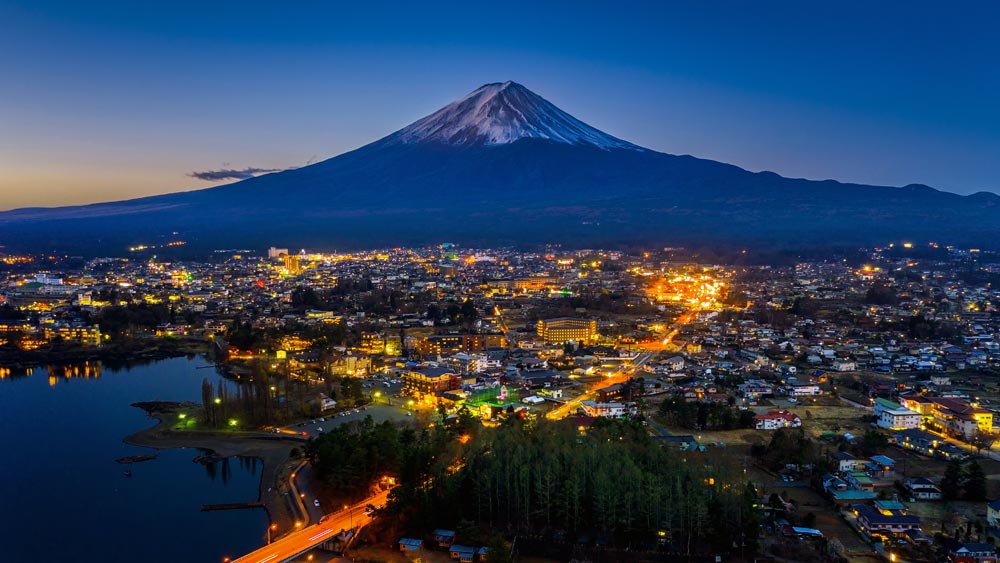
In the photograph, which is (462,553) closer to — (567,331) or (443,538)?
(443,538)

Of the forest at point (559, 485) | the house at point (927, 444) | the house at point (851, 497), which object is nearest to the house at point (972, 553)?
the house at point (851, 497)

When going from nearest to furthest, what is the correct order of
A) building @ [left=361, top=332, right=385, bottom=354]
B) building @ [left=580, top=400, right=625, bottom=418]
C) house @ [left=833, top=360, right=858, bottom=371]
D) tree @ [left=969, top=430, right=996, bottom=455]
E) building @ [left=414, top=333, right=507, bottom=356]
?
tree @ [left=969, top=430, right=996, bottom=455], building @ [left=580, top=400, right=625, bottom=418], house @ [left=833, top=360, right=858, bottom=371], building @ [left=414, top=333, right=507, bottom=356], building @ [left=361, top=332, right=385, bottom=354]

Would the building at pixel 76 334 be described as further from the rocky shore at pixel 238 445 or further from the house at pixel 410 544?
the house at pixel 410 544

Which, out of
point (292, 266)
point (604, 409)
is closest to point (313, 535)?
point (604, 409)

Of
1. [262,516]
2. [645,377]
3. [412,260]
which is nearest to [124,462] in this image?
[262,516]

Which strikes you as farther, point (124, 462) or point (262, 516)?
point (124, 462)

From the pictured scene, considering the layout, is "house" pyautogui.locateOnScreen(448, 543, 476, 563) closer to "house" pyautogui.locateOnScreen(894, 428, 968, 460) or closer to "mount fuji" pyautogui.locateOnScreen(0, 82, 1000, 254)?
"house" pyautogui.locateOnScreen(894, 428, 968, 460)

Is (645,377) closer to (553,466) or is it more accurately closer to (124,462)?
(553,466)

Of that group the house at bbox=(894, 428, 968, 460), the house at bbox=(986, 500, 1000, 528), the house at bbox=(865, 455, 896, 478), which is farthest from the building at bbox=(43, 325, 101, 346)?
the house at bbox=(986, 500, 1000, 528)
